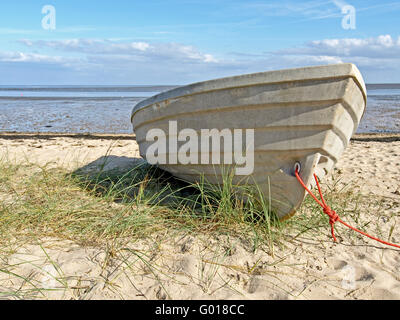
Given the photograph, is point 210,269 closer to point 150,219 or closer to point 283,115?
point 150,219

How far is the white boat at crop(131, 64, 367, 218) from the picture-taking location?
246 centimetres

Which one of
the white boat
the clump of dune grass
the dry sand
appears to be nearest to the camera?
the dry sand

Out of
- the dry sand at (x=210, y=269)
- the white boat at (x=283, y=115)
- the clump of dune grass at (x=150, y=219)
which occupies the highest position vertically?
the white boat at (x=283, y=115)

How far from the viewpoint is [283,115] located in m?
2.62

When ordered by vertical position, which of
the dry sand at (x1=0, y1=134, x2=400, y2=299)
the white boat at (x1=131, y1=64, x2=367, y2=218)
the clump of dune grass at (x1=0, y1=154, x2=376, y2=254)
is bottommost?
the dry sand at (x1=0, y1=134, x2=400, y2=299)

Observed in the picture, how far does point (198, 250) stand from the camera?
2.64 metres

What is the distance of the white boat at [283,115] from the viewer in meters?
2.46

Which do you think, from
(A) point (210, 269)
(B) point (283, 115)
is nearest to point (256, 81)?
(B) point (283, 115)

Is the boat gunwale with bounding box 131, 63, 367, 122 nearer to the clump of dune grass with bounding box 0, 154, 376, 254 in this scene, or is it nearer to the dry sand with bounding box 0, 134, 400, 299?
the clump of dune grass with bounding box 0, 154, 376, 254

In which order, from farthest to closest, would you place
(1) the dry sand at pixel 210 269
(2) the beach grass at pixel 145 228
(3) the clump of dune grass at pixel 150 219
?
(3) the clump of dune grass at pixel 150 219 → (2) the beach grass at pixel 145 228 → (1) the dry sand at pixel 210 269

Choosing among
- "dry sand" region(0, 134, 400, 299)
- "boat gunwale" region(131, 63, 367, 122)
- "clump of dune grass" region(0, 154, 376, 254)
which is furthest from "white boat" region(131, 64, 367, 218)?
"dry sand" region(0, 134, 400, 299)

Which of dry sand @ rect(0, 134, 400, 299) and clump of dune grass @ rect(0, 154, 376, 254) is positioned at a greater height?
clump of dune grass @ rect(0, 154, 376, 254)

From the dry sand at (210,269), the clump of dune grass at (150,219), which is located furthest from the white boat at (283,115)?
the dry sand at (210,269)

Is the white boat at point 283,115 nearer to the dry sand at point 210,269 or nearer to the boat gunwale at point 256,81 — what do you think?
the boat gunwale at point 256,81
